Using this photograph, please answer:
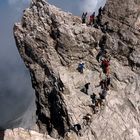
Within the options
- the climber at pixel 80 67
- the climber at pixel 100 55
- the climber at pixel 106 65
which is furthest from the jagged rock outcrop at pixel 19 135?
the climber at pixel 100 55

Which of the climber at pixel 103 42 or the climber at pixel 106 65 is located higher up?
the climber at pixel 103 42

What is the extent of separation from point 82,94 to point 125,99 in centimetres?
585

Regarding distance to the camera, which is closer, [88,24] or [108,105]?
[108,105]

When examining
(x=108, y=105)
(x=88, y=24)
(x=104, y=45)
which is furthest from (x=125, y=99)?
(x=88, y=24)

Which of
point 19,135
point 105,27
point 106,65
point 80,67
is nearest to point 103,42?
point 105,27

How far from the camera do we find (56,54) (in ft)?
236

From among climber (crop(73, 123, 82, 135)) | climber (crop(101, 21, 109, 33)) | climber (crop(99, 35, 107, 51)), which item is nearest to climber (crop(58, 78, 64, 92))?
climber (crop(73, 123, 82, 135))

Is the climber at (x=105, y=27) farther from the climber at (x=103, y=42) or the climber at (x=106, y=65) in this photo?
the climber at (x=106, y=65)

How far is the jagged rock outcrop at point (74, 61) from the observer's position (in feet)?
223

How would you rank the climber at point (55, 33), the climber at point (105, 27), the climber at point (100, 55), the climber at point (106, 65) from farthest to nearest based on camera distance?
the climber at point (105, 27)
the climber at point (100, 55)
the climber at point (55, 33)
the climber at point (106, 65)

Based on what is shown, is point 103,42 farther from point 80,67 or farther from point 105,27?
point 80,67

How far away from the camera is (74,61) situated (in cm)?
7169

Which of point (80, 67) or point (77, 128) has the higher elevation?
point (80, 67)

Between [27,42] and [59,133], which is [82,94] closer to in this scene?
[59,133]
